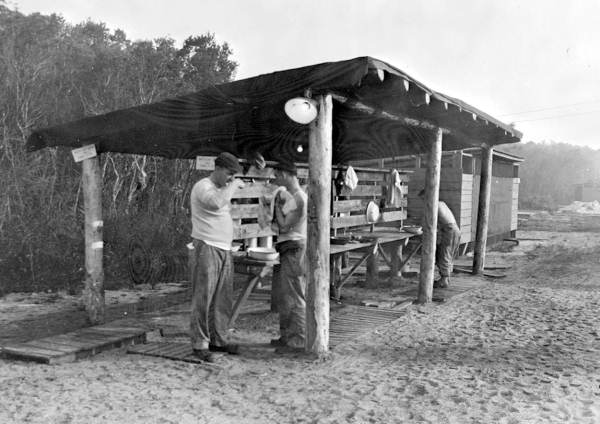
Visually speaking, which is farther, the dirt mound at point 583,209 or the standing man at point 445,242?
the dirt mound at point 583,209

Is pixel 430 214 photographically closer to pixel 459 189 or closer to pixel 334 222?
pixel 334 222

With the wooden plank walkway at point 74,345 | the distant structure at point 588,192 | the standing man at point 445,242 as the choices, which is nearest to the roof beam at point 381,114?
the standing man at point 445,242

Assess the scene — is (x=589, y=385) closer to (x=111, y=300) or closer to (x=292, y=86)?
(x=292, y=86)

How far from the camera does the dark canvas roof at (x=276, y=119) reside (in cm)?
530

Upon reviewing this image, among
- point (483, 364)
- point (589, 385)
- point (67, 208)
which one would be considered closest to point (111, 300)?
point (483, 364)

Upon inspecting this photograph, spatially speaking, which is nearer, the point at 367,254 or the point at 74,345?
the point at 74,345

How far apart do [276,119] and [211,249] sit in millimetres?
1953

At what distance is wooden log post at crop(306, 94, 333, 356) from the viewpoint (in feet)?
17.7

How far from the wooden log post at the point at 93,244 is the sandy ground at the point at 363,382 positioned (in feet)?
3.60

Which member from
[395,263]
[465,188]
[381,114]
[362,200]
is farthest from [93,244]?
[465,188]

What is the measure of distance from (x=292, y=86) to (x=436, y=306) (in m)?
4.53

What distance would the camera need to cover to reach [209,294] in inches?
209

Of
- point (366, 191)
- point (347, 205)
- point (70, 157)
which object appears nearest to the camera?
point (347, 205)

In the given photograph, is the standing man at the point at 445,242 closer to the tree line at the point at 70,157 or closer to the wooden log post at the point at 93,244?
the wooden log post at the point at 93,244
